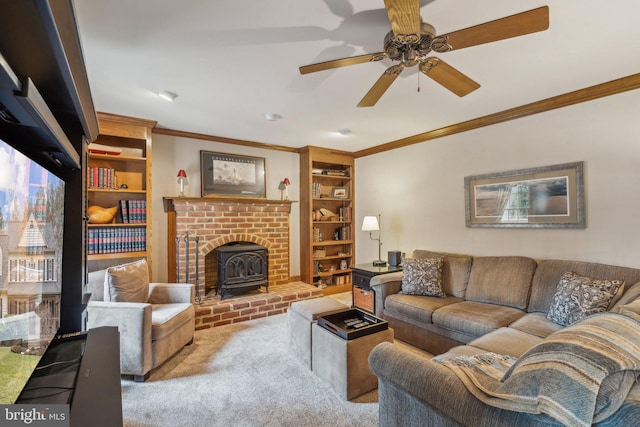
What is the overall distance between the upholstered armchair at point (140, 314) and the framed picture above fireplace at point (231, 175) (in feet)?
5.03

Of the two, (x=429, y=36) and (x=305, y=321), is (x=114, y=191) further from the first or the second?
(x=429, y=36)

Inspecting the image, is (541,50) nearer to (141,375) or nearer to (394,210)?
(394,210)

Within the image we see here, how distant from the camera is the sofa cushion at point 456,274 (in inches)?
124

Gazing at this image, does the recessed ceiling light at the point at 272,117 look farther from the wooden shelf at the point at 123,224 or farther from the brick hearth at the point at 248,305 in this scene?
the brick hearth at the point at 248,305

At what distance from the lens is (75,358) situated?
121 cm

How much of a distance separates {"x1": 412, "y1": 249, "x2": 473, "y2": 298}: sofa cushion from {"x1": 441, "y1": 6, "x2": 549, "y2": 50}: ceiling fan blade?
2.34 meters

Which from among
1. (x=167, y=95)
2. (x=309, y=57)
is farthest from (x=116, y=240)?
(x=309, y=57)

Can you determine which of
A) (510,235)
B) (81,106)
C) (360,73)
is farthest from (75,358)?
(510,235)

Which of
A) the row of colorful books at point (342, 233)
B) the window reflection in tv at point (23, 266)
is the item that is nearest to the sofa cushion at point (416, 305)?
the row of colorful books at point (342, 233)

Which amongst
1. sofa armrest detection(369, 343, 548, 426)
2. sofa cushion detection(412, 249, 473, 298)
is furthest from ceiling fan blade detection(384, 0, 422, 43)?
sofa cushion detection(412, 249, 473, 298)

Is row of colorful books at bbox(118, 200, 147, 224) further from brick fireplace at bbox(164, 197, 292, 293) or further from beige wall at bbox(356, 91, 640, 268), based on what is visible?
beige wall at bbox(356, 91, 640, 268)

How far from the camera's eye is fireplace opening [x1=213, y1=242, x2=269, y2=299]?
3.85 meters

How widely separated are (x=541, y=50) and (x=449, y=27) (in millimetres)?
772

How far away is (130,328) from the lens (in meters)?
2.27
